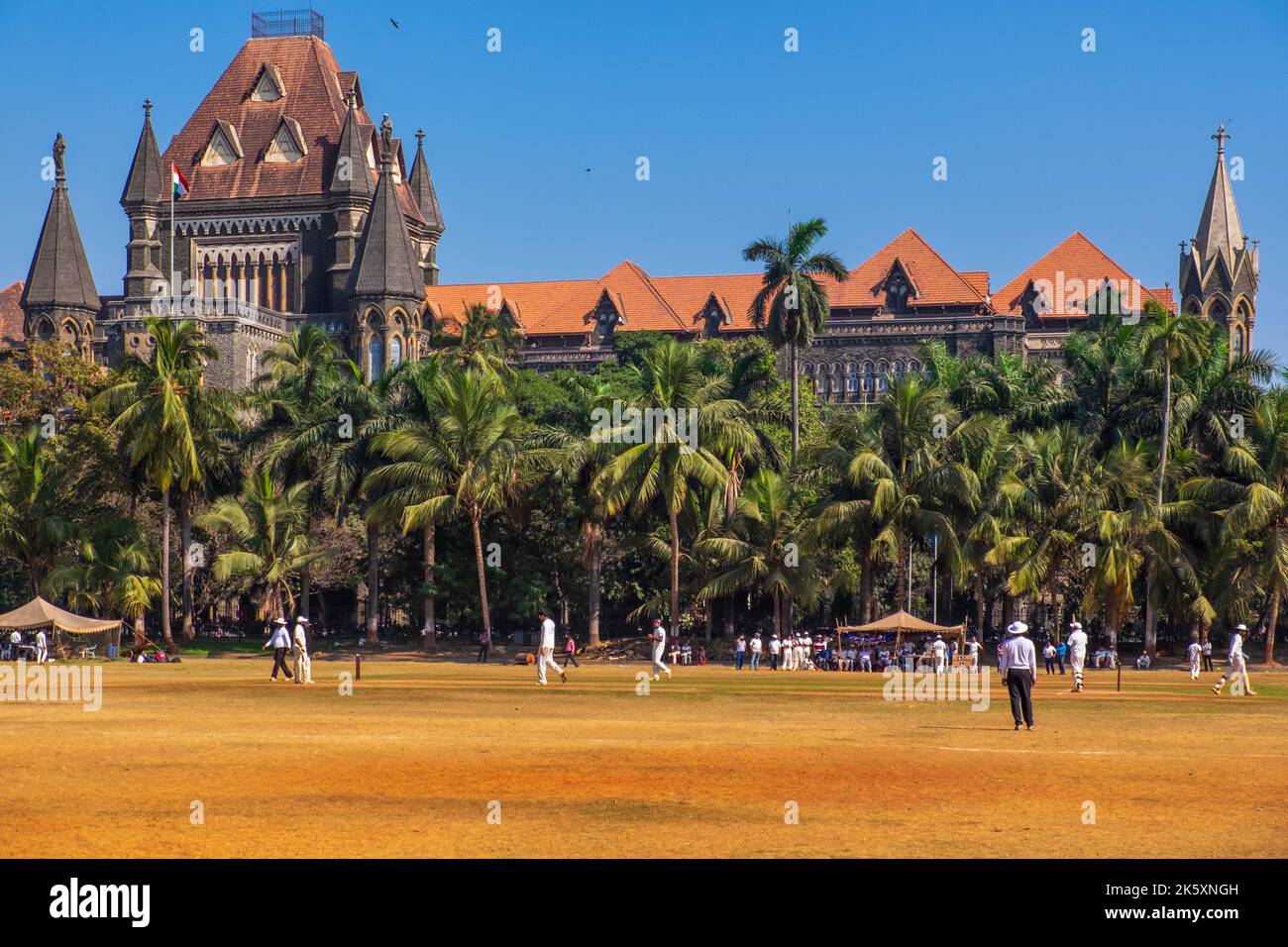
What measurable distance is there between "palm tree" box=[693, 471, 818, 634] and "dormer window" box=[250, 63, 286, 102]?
252 feet

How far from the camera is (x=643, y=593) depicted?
60969 mm

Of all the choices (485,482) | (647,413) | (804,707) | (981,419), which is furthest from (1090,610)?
(804,707)

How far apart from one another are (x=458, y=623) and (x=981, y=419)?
835 inches

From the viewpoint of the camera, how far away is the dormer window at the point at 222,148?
119 m

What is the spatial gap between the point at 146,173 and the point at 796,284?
230 ft

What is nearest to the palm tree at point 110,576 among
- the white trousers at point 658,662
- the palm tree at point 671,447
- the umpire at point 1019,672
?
the palm tree at point 671,447

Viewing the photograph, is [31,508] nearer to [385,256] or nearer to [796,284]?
[796,284]

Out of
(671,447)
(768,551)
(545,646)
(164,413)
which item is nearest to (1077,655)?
(545,646)

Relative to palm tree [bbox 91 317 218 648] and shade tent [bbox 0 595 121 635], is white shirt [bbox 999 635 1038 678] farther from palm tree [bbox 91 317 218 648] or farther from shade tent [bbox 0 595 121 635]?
A: palm tree [bbox 91 317 218 648]

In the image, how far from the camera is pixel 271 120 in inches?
4663

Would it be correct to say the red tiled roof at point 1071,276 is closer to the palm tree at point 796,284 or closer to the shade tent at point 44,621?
the palm tree at point 796,284

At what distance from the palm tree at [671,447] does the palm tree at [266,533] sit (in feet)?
39.1

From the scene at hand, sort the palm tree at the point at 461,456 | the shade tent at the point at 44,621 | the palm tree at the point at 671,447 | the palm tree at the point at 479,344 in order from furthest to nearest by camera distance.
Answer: the palm tree at the point at 479,344
the palm tree at the point at 461,456
the palm tree at the point at 671,447
the shade tent at the point at 44,621

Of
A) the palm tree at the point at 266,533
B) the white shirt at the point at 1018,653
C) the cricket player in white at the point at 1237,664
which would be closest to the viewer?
the white shirt at the point at 1018,653
